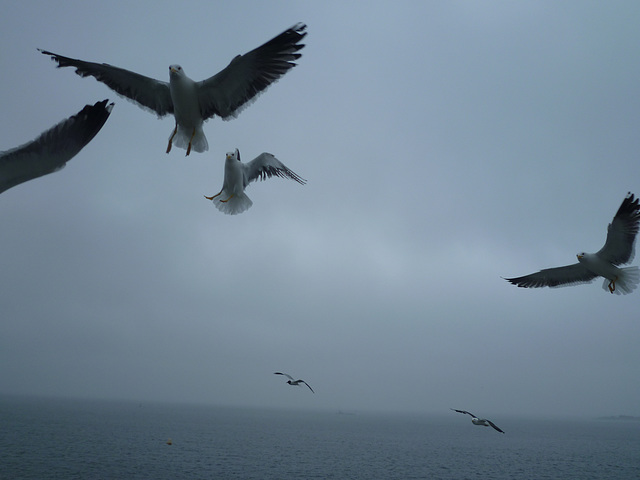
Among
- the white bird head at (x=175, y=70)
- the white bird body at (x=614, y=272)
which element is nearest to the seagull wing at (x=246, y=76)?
the white bird head at (x=175, y=70)

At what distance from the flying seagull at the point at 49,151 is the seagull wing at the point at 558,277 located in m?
15.1

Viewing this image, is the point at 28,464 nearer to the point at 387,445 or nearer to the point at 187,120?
the point at 187,120

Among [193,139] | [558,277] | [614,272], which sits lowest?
[193,139]

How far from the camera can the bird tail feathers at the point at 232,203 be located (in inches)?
486

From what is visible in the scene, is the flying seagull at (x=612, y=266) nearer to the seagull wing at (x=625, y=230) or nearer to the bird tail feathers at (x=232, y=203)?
the seagull wing at (x=625, y=230)

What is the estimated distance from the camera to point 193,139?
9570 mm

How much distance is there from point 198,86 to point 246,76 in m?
0.90

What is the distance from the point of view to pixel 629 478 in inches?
2251

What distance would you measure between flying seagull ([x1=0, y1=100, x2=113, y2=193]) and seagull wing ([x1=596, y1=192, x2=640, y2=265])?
13.5m

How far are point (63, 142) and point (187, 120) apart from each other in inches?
202

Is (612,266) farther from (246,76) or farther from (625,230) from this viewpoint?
(246,76)

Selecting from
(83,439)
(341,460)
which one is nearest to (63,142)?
(341,460)

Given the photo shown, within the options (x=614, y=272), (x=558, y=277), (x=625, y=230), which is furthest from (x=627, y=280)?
(x=558, y=277)

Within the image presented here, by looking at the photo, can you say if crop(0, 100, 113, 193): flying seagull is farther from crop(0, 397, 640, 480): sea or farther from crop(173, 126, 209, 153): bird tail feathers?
crop(0, 397, 640, 480): sea
